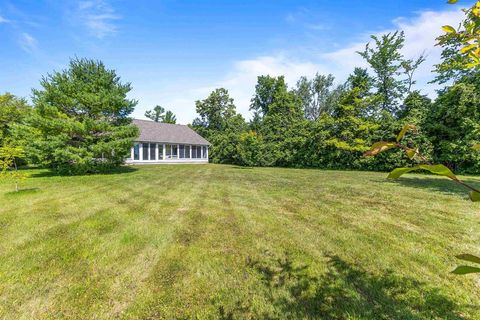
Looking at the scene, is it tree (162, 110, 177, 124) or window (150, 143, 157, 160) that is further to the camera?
tree (162, 110, 177, 124)

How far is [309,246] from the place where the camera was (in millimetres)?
4102

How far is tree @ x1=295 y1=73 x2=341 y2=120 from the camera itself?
44312mm

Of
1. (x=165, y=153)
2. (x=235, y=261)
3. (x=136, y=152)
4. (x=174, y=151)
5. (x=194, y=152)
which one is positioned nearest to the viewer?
(x=235, y=261)

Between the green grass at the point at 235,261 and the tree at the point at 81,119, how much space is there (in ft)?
21.1

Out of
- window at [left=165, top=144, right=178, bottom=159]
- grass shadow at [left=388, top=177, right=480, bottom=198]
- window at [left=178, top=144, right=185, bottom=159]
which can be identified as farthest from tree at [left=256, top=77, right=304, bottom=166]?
grass shadow at [left=388, top=177, right=480, bottom=198]

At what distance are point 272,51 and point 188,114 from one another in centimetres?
2951

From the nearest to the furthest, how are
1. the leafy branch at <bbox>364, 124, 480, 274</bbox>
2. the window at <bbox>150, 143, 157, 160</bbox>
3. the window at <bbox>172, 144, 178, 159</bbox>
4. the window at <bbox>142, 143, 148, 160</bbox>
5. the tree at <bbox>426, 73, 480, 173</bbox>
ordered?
the leafy branch at <bbox>364, 124, 480, 274</bbox>
the tree at <bbox>426, 73, 480, 173</bbox>
the window at <bbox>142, 143, 148, 160</bbox>
the window at <bbox>150, 143, 157, 160</bbox>
the window at <bbox>172, 144, 178, 159</bbox>

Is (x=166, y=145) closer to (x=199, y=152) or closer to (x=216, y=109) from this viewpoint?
(x=199, y=152)

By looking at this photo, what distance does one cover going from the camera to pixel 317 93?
45.6 m

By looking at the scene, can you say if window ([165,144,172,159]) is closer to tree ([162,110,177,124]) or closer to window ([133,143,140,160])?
window ([133,143,140,160])

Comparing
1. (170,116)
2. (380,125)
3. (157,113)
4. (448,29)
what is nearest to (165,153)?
(380,125)

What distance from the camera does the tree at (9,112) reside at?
1941cm

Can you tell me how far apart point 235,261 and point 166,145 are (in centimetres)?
2453

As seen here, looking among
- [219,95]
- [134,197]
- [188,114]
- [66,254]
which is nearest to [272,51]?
[134,197]
